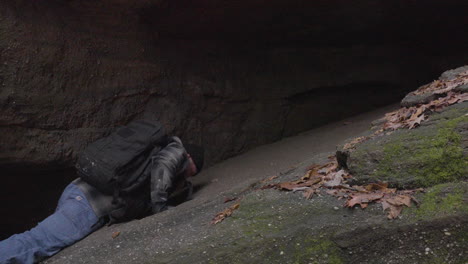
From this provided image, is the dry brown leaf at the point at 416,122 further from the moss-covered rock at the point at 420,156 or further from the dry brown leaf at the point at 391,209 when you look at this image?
the dry brown leaf at the point at 391,209

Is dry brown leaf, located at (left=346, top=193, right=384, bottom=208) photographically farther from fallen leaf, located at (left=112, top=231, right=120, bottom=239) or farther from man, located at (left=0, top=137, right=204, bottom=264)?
man, located at (left=0, top=137, right=204, bottom=264)

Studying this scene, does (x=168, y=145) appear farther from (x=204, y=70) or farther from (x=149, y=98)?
(x=204, y=70)

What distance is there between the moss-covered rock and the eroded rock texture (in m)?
3.23

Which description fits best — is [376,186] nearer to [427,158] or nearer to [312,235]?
[427,158]

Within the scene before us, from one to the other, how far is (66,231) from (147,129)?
3.77ft

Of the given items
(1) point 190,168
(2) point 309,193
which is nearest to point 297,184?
(2) point 309,193

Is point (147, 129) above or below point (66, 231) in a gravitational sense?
above

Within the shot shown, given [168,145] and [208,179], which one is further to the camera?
[208,179]

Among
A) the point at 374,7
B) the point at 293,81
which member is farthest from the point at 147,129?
the point at 374,7

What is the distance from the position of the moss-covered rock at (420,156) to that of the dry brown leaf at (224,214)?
761 millimetres

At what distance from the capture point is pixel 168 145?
456cm

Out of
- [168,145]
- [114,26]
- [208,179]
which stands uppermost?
[114,26]

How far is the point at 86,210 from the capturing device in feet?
13.5

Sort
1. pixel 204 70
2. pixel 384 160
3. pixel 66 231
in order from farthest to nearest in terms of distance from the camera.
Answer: pixel 204 70, pixel 66 231, pixel 384 160
